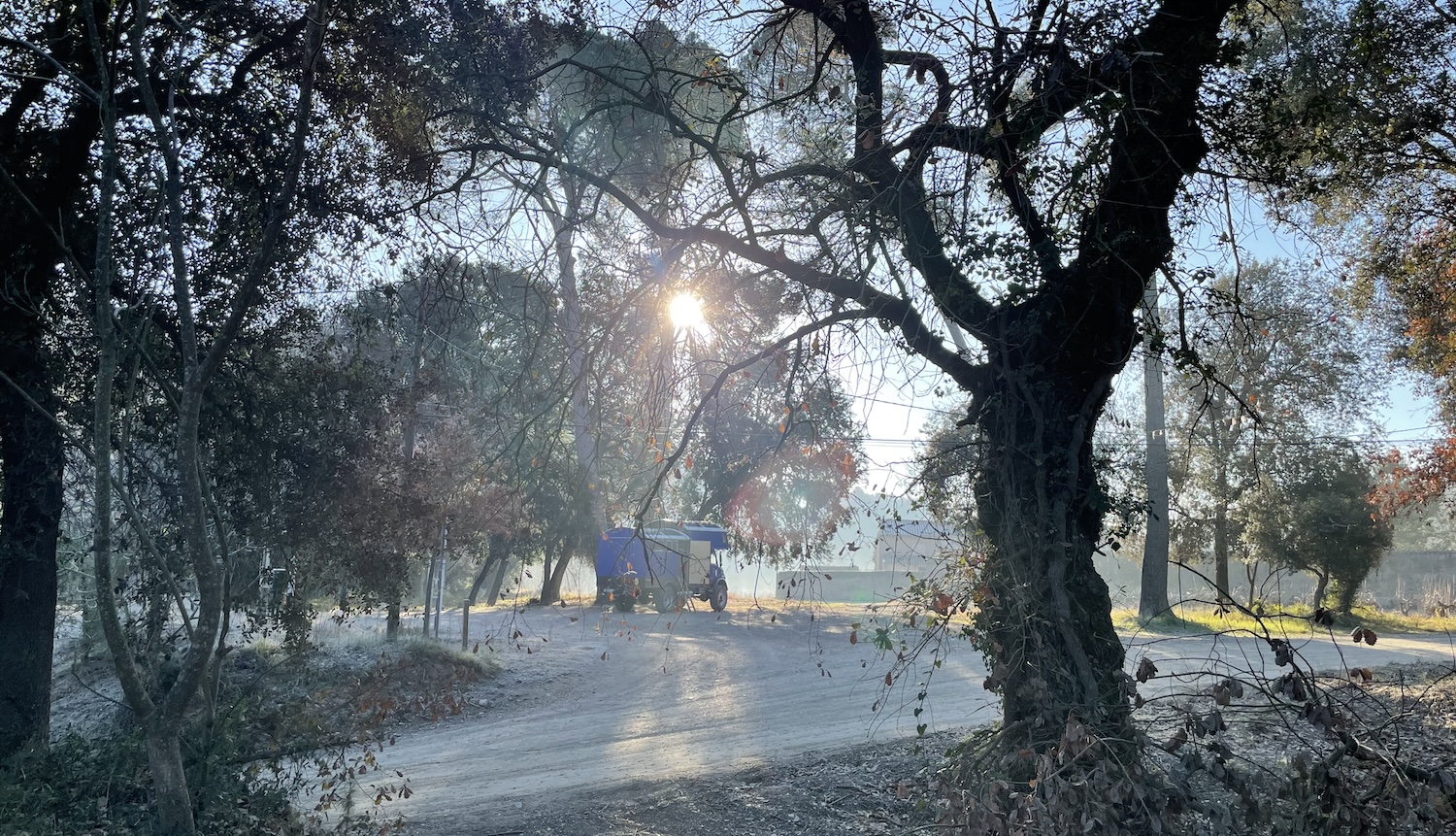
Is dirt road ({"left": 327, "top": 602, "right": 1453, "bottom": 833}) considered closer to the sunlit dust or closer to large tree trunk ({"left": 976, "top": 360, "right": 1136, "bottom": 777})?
large tree trunk ({"left": 976, "top": 360, "right": 1136, "bottom": 777})

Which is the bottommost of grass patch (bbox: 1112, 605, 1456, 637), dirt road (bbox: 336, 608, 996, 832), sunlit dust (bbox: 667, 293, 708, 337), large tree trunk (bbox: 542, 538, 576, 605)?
dirt road (bbox: 336, 608, 996, 832)

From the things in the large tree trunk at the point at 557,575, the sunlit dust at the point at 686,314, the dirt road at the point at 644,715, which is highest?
the sunlit dust at the point at 686,314

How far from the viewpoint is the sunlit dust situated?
7.32 m

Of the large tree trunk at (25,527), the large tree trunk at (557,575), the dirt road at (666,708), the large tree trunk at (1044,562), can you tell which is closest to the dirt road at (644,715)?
the dirt road at (666,708)

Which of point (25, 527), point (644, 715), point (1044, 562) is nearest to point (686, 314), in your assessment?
point (1044, 562)

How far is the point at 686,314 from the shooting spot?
747 centimetres

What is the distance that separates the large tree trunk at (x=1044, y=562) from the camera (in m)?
5.38

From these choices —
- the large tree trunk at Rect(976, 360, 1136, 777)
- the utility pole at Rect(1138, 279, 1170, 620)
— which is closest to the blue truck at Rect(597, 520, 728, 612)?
the utility pole at Rect(1138, 279, 1170, 620)

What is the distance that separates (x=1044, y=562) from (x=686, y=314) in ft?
10.9

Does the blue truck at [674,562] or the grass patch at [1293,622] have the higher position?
the blue truck at [674,562]

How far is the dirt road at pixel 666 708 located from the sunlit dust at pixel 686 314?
2283mm

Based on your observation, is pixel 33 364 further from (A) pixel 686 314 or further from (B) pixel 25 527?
(A) pixel 686 314

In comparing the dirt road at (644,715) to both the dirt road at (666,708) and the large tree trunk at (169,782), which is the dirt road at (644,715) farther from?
the large tree trunk at (169,782)

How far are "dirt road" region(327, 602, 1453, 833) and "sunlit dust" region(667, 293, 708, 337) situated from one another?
2.28 m
